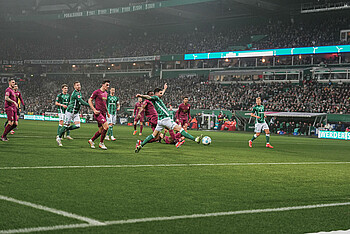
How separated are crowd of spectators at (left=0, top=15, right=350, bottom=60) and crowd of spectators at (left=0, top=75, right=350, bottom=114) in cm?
539

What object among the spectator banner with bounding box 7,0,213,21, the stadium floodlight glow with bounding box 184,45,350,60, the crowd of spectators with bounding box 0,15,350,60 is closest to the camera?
the stadium floodlight glow with bounding box 184,45,350,60

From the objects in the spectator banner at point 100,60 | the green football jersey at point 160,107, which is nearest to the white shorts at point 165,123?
the green football jersey at point 160,107

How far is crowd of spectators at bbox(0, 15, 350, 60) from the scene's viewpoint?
172ft

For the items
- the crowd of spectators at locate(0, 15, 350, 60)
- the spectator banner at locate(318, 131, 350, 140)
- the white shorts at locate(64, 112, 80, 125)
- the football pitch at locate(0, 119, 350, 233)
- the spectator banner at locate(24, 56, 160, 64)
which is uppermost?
the crowd of spectators at locate(0, 15, 350, 60)

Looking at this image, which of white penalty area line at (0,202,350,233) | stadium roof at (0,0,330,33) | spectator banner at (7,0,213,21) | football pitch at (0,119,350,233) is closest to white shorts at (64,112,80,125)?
football pitch at (0,119,350,233)

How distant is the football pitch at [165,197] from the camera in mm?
4461

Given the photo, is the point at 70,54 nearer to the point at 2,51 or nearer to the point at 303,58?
the point at 2,51

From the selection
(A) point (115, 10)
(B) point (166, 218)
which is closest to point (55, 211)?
(B) point (166, 218)

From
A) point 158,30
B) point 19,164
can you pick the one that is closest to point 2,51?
point 158,30

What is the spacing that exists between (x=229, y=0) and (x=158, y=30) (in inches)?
855

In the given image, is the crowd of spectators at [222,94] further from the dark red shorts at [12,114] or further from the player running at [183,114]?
the dark red shorts at [12,114]

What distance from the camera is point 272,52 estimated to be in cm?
5050

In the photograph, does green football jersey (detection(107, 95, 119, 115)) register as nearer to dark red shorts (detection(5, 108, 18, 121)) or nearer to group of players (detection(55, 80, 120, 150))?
group of players (detection(55, 80, 120, 150))

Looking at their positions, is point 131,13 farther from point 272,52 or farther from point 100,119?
point 100,119
